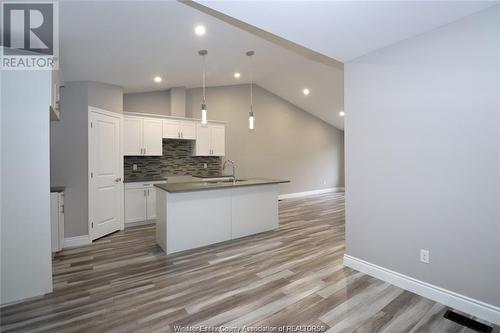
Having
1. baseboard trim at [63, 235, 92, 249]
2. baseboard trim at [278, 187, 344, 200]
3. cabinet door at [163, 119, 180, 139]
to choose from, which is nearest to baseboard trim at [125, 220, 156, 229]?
baseboard trim at [63, 235, 92, 249]

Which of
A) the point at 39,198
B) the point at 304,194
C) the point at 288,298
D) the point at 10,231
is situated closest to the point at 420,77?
the point at 288,298

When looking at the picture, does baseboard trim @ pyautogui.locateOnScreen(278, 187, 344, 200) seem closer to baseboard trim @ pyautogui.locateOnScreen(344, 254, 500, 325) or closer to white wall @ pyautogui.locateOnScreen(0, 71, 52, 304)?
baseboard trim @ pyautogui.locateOnScreen(344, 254, 500, 325)

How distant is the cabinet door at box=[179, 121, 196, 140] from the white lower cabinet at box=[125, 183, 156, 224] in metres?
1.35

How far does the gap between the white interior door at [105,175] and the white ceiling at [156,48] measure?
29.5 inches

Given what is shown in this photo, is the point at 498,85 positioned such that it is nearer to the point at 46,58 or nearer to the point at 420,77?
the point at 420,77

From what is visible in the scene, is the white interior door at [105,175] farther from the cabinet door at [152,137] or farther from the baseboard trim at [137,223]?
the cabinet door at [152,137]

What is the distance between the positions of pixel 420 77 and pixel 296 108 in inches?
242

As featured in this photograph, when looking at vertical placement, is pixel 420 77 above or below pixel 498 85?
above

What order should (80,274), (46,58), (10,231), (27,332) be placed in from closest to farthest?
1. (27,332)
2. (10,231)
3. (46,58)
4. (80,274)

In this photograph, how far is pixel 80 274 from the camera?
2775mm

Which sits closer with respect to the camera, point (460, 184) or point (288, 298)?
point (460, 184)

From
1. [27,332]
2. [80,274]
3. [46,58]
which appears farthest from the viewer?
[80,274]

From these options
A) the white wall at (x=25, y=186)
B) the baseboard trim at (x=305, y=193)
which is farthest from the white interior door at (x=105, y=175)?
the baseboard trim at (x=305, y=193)

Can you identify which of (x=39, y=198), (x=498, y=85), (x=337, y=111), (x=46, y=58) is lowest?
(x=39, y=198)
